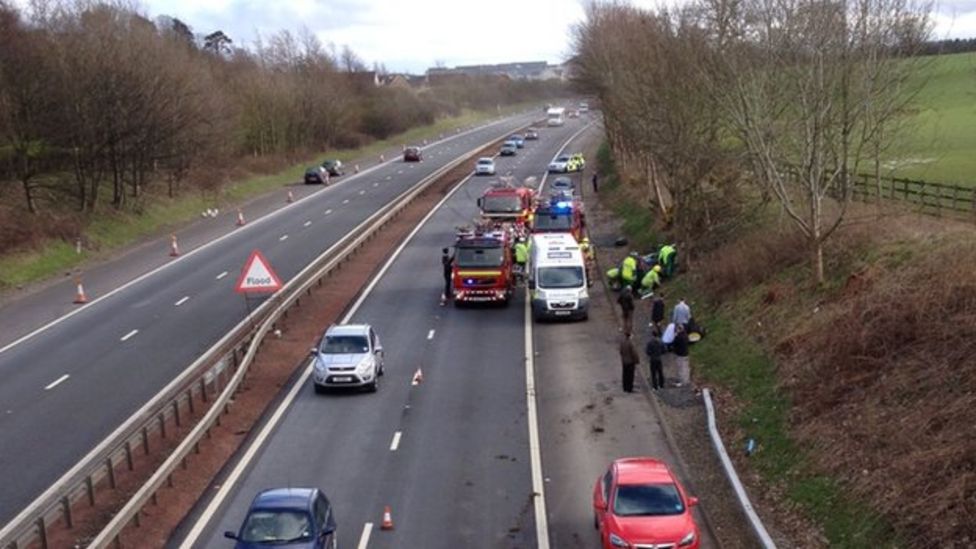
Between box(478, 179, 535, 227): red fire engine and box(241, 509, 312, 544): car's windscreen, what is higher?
box(241, 509, 312, 544): car's windscreen

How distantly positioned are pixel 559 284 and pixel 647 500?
1882 cm

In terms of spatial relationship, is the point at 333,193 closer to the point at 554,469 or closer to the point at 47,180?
the point at 47,180

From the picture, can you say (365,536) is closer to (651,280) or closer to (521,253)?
(651,280)

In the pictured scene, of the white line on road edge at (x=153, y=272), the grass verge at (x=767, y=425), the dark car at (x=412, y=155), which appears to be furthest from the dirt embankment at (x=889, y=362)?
the dark car at (x=412, y=155)

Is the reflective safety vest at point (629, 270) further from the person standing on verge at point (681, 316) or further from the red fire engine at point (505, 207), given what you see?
the red fire engine at point (505, 207)

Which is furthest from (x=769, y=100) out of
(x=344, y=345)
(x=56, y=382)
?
(x=56, y=382)

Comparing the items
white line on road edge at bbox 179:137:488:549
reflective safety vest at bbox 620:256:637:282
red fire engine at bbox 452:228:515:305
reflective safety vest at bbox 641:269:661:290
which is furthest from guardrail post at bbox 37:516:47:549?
reflective safety vest at bbox 641:269:661:290

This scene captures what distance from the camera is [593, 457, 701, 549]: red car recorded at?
17531 mm

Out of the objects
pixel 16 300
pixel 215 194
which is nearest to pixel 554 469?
pixel 16 300

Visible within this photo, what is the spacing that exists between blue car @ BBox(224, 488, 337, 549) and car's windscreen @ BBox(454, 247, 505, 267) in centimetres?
2164

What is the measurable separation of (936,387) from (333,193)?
198 feet

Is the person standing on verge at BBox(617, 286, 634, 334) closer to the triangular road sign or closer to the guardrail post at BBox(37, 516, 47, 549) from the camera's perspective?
the triangular road sign

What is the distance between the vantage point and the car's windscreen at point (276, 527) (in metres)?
16.9

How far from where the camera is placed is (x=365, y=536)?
1919 cm
